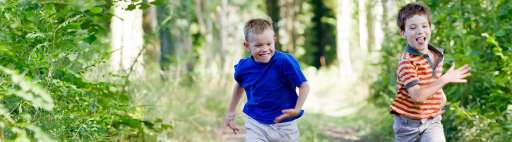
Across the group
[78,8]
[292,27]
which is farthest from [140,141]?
[292,27]

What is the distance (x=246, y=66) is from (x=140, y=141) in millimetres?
1842

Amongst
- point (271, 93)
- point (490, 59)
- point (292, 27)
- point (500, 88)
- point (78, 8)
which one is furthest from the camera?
point (292, 27)

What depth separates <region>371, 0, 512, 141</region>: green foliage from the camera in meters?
7.23

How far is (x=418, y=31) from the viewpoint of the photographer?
5605 mm

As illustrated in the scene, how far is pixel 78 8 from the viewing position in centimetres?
693

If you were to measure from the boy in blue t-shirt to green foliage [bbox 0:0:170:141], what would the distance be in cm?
113

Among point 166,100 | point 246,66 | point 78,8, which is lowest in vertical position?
point 166,100

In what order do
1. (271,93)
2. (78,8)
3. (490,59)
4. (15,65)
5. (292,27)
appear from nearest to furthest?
(15,65) → (271,93) → (78,8) → (490,59) → (292,27)

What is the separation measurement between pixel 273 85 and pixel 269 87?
3 centimetres

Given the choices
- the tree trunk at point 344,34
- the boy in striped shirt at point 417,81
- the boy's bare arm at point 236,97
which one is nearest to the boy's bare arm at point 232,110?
the boy's bare arm at point 236,97

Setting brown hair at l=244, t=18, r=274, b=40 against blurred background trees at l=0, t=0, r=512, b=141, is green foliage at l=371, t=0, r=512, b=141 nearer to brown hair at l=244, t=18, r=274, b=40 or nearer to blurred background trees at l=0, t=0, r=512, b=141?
blurred background trees at l=0, t=0, r=512, b=141

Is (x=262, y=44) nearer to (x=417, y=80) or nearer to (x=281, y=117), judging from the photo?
(x=281, y=117)

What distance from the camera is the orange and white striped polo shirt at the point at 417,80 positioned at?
555 cm

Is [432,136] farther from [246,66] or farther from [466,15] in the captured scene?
[466,15]
